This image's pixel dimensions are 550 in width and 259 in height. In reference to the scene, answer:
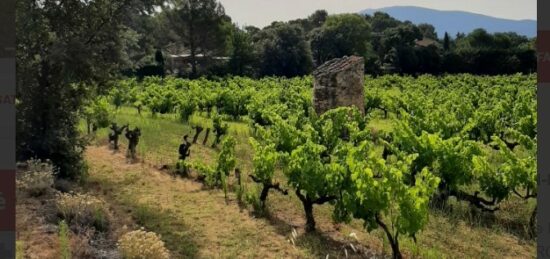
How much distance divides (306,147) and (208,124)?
39.6 feet

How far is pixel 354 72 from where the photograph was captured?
18.9 meters

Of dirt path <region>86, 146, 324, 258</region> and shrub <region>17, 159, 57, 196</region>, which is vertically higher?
shrub <region>17, 159, 57, 196</region>

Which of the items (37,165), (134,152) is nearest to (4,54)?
(37,165)

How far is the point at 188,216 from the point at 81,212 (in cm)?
192

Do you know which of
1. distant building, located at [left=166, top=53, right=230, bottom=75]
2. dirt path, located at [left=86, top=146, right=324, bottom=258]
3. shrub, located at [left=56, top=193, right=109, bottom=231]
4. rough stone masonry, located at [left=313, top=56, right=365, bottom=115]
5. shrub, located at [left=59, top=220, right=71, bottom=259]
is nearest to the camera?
shrub, located at [left=59, top=220, right=71, bottom=259]

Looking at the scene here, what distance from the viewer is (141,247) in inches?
262

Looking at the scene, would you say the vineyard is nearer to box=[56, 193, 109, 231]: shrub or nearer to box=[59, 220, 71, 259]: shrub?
box=[56, 193, 109, 231]: shrub

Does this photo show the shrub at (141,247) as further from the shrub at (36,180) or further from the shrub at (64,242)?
the shrub at (36,180)

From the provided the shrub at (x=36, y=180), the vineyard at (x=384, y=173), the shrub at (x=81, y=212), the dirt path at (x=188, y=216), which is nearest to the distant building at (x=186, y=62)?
the vineyard at (x=384, y=173)

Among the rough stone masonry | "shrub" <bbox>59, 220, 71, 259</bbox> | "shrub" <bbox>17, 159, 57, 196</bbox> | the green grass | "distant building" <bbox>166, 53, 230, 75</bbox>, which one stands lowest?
the green grass

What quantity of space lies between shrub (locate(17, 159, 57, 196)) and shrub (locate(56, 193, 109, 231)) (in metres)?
0.94

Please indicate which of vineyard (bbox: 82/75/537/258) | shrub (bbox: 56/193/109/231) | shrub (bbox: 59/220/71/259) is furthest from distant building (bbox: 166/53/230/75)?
shrub (bbox: 59/220/71/259)

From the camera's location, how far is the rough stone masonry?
18.7 metres

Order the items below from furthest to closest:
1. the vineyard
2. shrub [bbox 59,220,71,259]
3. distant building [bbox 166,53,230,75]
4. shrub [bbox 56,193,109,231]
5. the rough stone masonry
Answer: distant building [bbox 166,53,230,75] < the rough stone masonry < shrub [bbox 56,193,109,231] < the vineyard < shrub [bbox 59,220,71,259]
